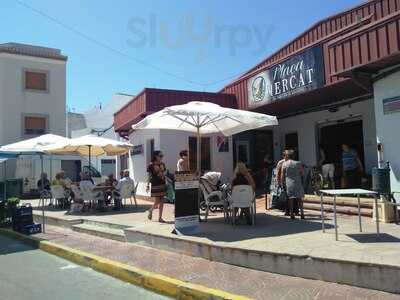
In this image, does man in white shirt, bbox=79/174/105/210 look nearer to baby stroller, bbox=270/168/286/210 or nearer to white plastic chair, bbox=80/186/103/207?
white plastic chair, bbox=80/186/103/207

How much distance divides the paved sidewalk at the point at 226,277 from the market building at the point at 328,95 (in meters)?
4.76

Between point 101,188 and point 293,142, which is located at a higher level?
point 293,142

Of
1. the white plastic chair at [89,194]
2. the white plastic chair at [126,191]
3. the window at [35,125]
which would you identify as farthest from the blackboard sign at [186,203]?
the window at [35,125]

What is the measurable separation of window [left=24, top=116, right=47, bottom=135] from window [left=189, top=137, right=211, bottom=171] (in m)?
18.3

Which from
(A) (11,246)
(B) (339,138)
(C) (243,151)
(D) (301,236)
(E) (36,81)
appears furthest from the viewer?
(E) (36,81)

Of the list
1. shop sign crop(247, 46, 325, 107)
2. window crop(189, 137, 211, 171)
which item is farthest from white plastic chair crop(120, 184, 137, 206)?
shop sign crop(247, 46, 325, 107)

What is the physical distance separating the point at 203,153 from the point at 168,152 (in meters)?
1.55

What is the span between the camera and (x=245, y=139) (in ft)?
63.4

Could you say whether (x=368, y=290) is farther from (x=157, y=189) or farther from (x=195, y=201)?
(x=157, y=189)

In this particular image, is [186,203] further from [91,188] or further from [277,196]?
[91,188]

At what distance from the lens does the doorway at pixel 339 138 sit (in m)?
15.5

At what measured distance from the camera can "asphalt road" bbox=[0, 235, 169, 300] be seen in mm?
6223

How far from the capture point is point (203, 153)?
17.2 metres

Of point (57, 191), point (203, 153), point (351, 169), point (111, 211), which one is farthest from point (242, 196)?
point (57, 191)
